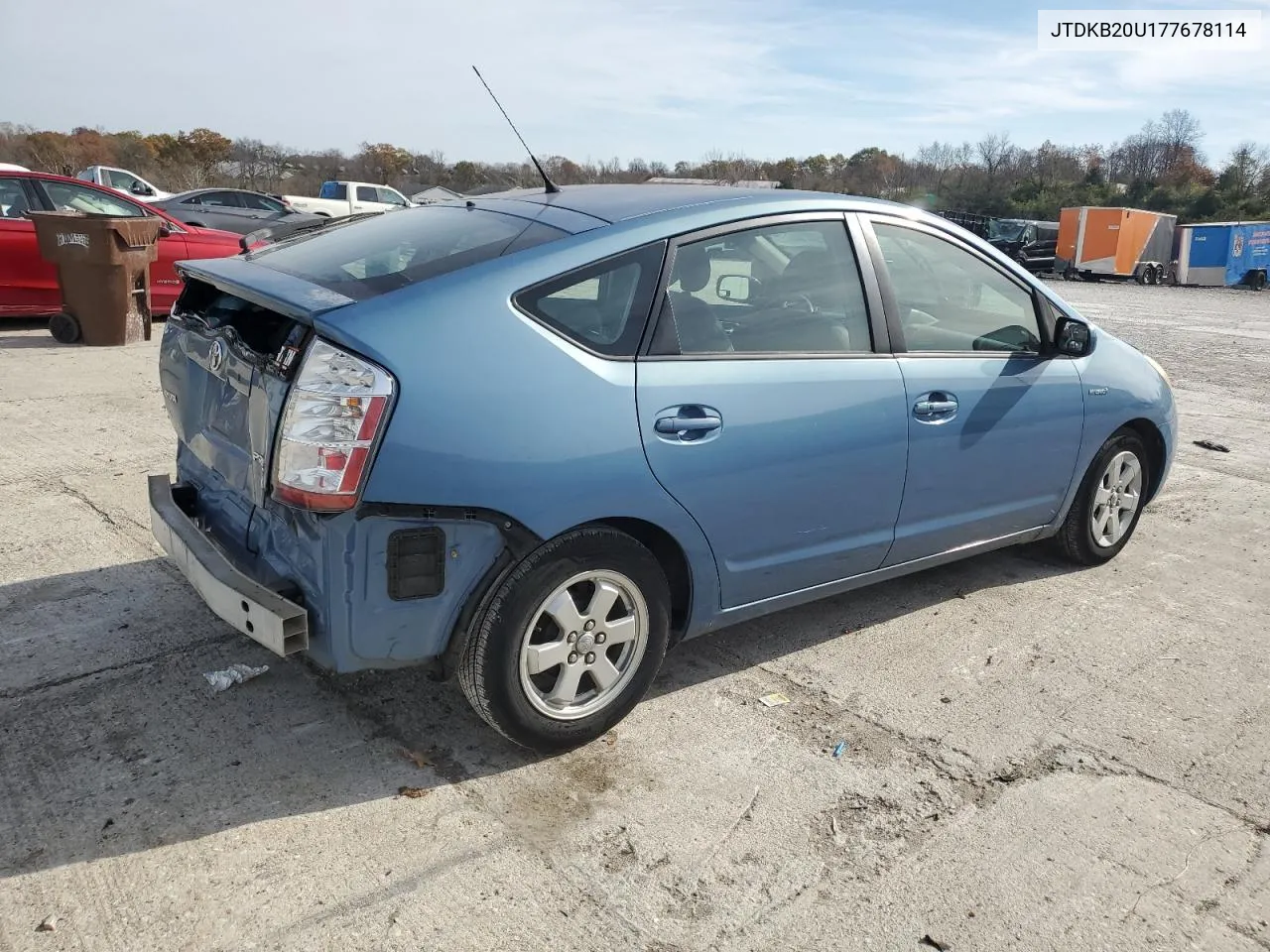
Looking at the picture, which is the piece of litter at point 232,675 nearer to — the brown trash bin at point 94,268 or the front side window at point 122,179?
the brown trash bin at point 94,268

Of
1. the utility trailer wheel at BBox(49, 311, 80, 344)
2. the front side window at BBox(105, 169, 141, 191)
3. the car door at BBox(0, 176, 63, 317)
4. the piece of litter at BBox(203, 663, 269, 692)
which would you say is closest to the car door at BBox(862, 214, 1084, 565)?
the piece of litter at BBox(203, 663, 269, 692)

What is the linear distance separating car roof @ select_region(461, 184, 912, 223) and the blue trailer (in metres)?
36.1

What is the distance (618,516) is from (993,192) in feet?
201

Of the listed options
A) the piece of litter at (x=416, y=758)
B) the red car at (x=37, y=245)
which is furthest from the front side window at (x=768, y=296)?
the red car at (x=37, y=245)

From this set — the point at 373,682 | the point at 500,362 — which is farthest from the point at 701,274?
the point at 373,682

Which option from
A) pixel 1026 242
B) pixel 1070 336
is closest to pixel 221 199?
pixel 1070 336

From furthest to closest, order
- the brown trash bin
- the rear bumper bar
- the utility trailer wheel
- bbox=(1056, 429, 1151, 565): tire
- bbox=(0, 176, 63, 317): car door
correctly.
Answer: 1. bbox=(0, 176, 63, 317): car door
2. the utility trailer wheel
3. the brown trash bin
4. bbox=(1056, 429, 1151, 565): tire
5. the rear bumper bar

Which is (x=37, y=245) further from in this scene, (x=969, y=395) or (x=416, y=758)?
(x=969, y=395)

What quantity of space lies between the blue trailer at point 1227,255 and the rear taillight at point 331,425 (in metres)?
37.9

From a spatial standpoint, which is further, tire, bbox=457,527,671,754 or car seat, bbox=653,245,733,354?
car seat, bbox=653,245,733,354

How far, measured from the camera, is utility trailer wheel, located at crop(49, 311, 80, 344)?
31.4 ft

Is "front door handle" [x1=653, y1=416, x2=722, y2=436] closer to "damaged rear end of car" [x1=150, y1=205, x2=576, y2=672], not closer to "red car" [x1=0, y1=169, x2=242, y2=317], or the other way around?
"damaged rear end of car" [x1=150, y1=205, x2=576, y2=672]

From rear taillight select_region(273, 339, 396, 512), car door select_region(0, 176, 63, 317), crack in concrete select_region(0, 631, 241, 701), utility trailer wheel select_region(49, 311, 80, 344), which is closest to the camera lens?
rear taillight select_region(273, 339, 396, 512)

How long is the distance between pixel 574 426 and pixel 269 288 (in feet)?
3.36
